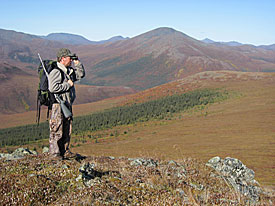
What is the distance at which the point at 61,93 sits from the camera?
224 inches

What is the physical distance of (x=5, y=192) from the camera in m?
4.02

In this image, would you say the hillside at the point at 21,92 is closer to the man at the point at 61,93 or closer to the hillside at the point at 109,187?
the man at the point at 61,93

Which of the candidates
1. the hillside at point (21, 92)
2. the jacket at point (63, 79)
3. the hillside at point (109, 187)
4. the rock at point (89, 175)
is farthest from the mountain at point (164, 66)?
the rock at point (89, 175)

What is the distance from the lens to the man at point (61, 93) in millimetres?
5457

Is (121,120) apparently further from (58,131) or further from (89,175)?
(89,175)

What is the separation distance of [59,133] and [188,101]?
34435mm

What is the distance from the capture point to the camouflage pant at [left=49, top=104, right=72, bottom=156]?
225 inches

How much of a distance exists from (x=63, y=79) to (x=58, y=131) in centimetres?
113

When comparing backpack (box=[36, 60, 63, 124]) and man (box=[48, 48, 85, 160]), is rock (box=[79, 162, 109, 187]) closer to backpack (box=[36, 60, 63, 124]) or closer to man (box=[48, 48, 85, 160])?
man (box=[48, 48, 85, 160])

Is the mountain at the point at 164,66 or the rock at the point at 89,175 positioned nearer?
the rock at the point at 89,175

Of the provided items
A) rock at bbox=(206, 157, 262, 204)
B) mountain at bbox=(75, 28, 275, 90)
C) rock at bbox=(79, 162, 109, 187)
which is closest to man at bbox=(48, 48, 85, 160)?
rock at bbox=(79, 162, 109, 187)

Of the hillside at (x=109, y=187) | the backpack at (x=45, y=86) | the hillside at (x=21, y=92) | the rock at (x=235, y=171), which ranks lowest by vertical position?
the hillside at (x=21, y=92)

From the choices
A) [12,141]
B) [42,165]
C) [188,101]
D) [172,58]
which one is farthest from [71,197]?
[172,58]

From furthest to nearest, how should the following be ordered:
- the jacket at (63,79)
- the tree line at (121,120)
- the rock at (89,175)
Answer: the tree line at (121,120) < the jacket at (63,79) < the rock at (89,175)
